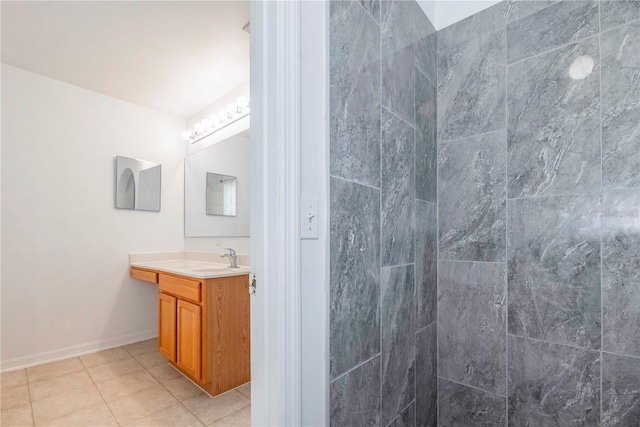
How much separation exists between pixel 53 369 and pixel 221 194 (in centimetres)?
195

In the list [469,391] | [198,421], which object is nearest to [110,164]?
[198,421]

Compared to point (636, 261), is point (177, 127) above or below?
above

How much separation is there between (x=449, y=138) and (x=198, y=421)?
6.95 feet

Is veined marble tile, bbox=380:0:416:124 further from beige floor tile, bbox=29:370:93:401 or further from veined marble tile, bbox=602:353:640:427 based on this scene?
beige floor tile, bbox=29:370:93:401

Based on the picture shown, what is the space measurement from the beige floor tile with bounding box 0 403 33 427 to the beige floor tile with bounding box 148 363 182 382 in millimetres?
708

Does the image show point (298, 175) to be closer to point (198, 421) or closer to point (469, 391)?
point (469, 391)

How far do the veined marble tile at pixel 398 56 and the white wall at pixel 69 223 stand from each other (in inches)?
115

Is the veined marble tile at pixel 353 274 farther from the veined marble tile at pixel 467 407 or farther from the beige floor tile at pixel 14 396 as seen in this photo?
the beige floor tile at pixel 14 396

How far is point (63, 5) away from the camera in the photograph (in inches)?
72.9

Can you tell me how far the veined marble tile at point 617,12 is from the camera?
107 centimetres

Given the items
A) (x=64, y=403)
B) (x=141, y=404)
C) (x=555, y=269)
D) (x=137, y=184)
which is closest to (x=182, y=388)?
Result: (x=141, y=404)

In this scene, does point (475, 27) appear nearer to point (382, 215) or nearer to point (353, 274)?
point (382, 215)

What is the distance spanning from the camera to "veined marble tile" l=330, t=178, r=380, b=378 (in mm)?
908

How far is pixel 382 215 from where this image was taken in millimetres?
1119
